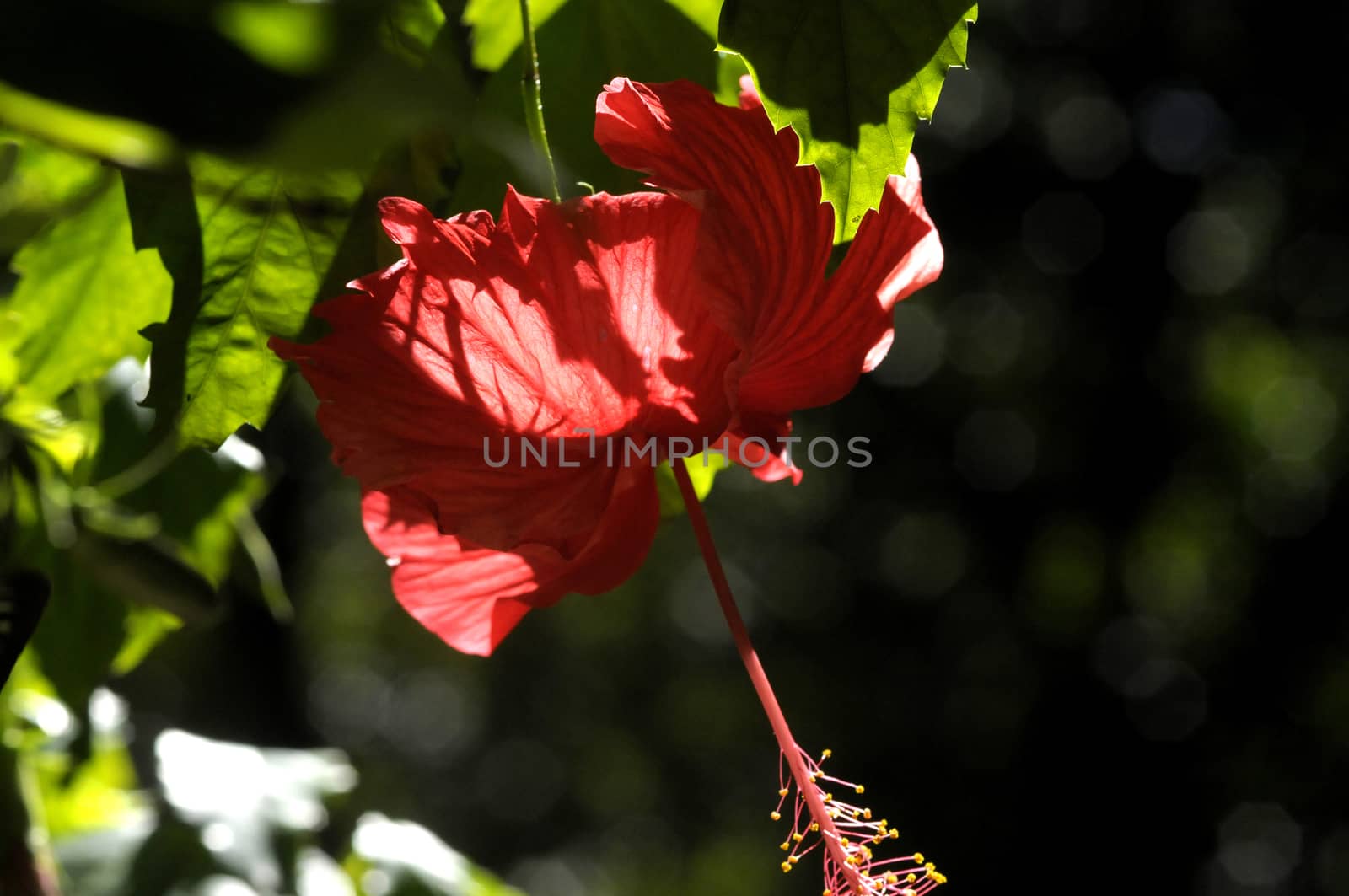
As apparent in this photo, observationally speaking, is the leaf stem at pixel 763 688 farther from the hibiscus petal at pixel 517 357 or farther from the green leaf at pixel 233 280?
the green leaf at pixel 233 280

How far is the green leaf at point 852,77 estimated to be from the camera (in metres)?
0.59

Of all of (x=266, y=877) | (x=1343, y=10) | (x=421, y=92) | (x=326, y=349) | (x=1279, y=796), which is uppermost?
(x=1343, y=10)

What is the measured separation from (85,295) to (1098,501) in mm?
6877

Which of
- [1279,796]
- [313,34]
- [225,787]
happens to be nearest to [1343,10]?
[1279,796]

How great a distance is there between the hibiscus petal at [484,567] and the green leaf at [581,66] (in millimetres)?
192

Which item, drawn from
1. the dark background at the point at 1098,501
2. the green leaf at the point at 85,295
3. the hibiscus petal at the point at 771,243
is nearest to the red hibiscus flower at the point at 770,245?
the hibiscus petal at the point at 771,243

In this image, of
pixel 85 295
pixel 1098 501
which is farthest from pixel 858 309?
pixel 1098 501

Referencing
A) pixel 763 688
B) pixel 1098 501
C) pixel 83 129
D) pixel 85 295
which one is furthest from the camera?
pixel 1098 501

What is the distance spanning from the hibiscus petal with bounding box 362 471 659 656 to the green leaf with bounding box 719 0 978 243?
0.22 metres

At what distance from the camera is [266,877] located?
3.63 feet

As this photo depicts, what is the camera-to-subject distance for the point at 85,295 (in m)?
0.88

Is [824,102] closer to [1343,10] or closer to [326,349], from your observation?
[326,349]

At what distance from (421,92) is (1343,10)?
297 inches

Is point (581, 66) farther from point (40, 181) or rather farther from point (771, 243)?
point (40, 181)
